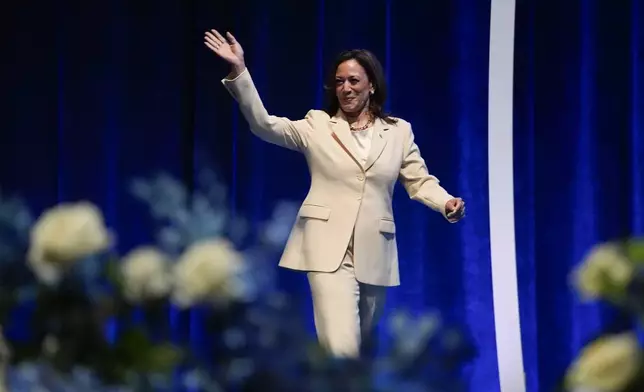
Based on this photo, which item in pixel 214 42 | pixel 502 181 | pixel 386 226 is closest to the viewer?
pixel 214 42

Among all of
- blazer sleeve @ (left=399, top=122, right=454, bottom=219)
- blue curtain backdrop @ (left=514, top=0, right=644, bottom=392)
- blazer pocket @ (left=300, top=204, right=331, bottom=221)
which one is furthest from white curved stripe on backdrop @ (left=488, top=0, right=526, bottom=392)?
blazer pocket @ (left=300, top=204, right=331, bottom=221)

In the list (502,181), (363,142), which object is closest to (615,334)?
(363,142)

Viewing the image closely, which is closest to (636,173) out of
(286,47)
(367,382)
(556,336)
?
(556,336)

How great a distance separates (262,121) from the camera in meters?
2.06

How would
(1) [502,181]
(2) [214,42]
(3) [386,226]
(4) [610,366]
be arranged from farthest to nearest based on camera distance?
(1) [502,181] < (3) [386,226] < (2) [214,42] < (4) [610,366]

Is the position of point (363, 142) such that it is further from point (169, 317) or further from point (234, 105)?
point (169, 317)

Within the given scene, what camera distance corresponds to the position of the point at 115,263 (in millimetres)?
468

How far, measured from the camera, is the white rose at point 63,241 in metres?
0.45

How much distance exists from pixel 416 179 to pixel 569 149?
1054 mm

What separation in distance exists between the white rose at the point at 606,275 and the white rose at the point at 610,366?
0.02m

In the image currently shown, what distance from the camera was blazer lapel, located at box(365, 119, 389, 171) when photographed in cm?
211

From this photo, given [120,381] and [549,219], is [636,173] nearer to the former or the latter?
[549,219]

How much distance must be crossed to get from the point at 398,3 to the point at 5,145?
1459mm

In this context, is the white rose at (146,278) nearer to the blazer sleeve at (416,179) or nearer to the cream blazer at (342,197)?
the cream blazer at (342,197)
